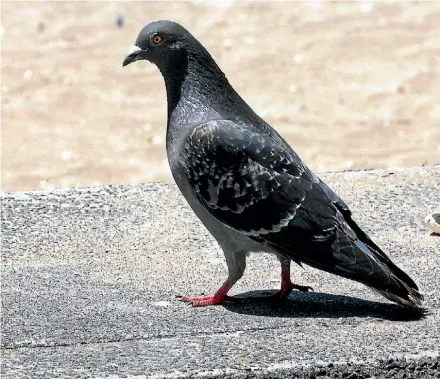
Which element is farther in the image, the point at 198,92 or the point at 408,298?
the point at 198,92

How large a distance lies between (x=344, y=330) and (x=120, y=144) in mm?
5213

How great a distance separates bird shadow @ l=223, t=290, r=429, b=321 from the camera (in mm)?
5184

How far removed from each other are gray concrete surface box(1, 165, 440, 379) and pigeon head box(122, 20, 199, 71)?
111 centimetres

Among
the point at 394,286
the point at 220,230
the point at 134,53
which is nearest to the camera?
the point at 394,286

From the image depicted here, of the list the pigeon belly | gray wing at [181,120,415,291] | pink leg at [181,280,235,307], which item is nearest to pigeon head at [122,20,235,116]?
gray wing at [181,120,415,291]

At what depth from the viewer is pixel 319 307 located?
5293 millimetres

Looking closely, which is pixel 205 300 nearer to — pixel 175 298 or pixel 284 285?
pixel 175 298

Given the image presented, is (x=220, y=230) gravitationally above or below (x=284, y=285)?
above

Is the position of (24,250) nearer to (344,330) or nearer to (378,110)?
(344,330)

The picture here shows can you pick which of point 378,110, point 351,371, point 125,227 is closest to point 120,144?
point 378,110

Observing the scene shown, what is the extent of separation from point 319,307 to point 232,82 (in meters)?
6.03

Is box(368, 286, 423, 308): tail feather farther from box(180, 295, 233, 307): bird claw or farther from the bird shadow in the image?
box(180, 295, 233, 307): bird claw

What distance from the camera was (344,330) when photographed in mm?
5000

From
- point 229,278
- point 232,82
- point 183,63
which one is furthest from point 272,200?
point 232,82
